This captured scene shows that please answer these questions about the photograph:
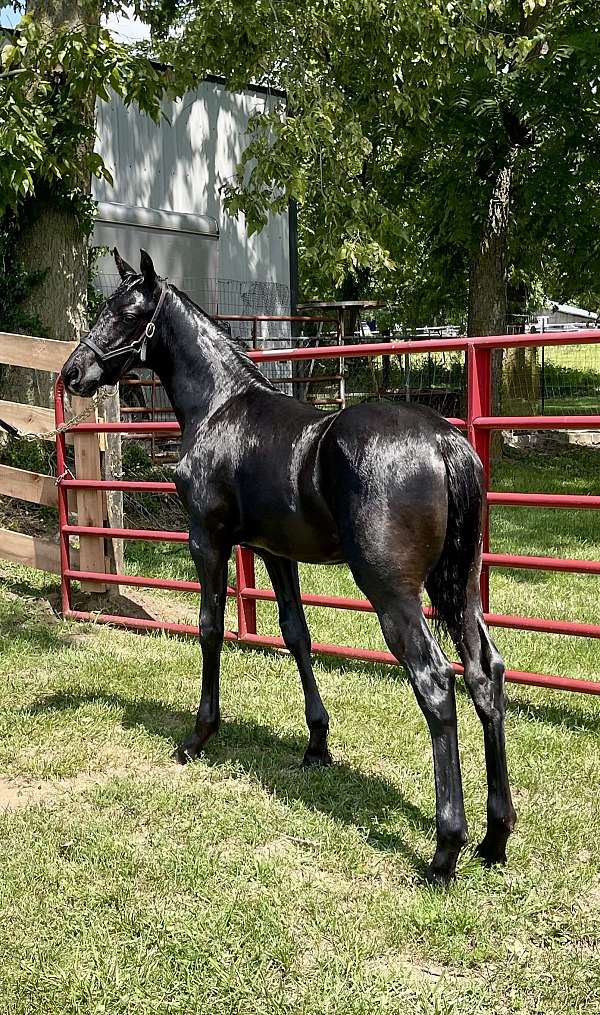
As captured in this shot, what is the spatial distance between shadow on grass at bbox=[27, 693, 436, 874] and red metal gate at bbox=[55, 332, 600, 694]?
93 centimetres

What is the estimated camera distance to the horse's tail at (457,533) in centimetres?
320

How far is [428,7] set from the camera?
8664mm

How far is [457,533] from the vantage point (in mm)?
3256

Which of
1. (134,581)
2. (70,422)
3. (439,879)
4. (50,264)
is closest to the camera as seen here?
(439,879)

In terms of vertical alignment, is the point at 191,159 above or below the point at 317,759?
above

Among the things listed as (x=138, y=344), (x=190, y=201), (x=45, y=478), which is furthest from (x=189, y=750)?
(x=190, y=201)

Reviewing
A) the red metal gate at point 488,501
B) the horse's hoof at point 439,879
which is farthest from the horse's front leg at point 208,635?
the horse's hoof at point 439,879

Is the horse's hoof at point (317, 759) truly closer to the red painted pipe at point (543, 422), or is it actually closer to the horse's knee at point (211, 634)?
the horse's knee at point (211, 634)

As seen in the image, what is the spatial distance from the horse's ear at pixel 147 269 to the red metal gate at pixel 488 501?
3.75 ft

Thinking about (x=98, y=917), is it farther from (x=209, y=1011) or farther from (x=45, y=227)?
(x=45, y=227)

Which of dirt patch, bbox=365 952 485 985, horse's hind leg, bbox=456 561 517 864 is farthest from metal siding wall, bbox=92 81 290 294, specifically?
dirt patch, bbox=365 952 485 985

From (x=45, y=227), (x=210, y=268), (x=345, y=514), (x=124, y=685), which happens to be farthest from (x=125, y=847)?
(x=210, y=268)

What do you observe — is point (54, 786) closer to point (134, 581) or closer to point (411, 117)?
point (134, 581)

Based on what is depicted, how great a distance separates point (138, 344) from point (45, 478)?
2906 millimetres
